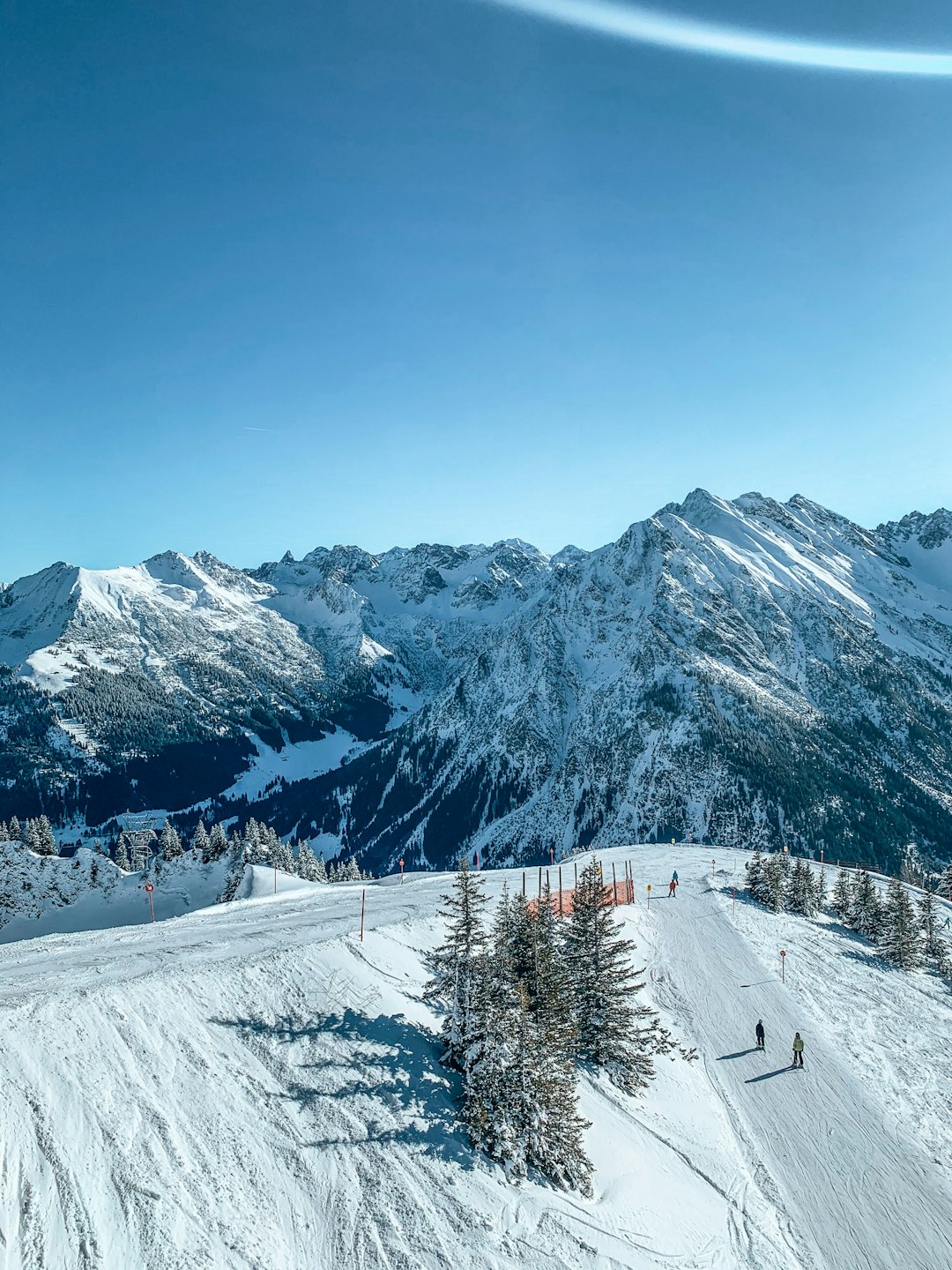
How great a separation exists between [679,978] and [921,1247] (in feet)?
51.3

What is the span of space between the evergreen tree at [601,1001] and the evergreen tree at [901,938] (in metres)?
24.5

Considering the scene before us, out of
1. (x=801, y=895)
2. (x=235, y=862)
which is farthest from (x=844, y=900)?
(x=235, y=862)

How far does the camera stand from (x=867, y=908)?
146 feet

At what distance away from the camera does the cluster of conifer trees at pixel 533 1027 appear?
15.8 meters

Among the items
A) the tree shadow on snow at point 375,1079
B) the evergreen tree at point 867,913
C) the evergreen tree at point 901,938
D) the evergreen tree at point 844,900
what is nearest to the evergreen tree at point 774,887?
the evergreen tree at point 844,900

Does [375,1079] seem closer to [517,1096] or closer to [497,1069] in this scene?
[497,1069]

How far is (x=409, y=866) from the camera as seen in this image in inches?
6614

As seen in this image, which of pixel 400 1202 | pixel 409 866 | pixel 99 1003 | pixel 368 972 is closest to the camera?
pixel 400 1202

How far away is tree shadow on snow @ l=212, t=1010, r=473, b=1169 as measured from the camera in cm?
1535

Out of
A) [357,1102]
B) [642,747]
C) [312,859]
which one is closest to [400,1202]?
[357,1102]

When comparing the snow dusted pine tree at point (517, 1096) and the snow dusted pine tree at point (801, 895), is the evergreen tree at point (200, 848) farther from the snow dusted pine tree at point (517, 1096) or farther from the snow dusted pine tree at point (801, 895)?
the snow dusted pine tree at point (517, 1096)

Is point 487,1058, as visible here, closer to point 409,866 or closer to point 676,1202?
point 676,1202

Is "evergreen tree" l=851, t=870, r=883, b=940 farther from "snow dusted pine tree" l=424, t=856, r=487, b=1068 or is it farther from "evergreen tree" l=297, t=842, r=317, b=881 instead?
"evergreen tree" l=297, t=842, r=317, b=881

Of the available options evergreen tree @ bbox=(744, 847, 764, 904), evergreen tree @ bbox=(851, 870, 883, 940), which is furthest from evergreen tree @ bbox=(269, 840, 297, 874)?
evergreen tree @ bbox=(851, 870, 883, 940)
